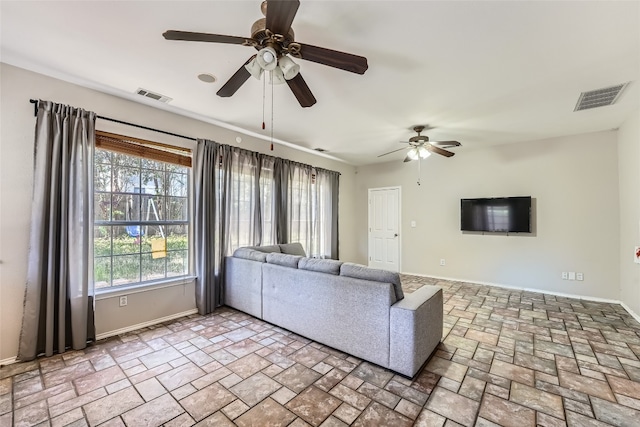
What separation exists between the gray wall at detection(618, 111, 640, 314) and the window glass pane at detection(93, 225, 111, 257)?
6.37 meters

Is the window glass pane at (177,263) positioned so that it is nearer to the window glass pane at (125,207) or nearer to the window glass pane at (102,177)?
the window glass pane at (125,207)

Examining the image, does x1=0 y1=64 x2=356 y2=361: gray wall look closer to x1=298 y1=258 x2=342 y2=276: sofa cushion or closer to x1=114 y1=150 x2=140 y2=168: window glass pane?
x1=114 y1=150 x2=140 y2=168: window glass pane

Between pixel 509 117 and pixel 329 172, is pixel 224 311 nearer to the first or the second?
pixel 329 172

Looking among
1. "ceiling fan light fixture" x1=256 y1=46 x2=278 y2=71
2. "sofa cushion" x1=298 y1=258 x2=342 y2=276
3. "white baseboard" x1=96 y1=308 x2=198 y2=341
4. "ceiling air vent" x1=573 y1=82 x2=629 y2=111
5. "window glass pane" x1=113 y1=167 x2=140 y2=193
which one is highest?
"ceiling air vent" x1=573 y1=82 x2=629 y2=111

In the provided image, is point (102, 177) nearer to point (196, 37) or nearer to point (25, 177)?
point (25, 177)

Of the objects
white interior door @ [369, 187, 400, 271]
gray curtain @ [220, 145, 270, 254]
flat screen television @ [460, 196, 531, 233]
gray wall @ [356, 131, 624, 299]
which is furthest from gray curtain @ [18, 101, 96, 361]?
flat screen television @ [460, 196, 531, 233]

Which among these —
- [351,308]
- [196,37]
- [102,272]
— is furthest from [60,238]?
[351,308]

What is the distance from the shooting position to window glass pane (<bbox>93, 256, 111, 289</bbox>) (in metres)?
3.00

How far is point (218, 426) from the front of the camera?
5.70 ft

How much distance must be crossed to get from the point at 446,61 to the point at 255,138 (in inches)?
121

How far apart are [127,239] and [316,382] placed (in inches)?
105

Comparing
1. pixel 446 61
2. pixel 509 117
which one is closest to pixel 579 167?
pixel 509 117

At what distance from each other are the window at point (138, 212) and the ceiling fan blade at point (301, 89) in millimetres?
2126

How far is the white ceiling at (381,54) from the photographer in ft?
5.94
